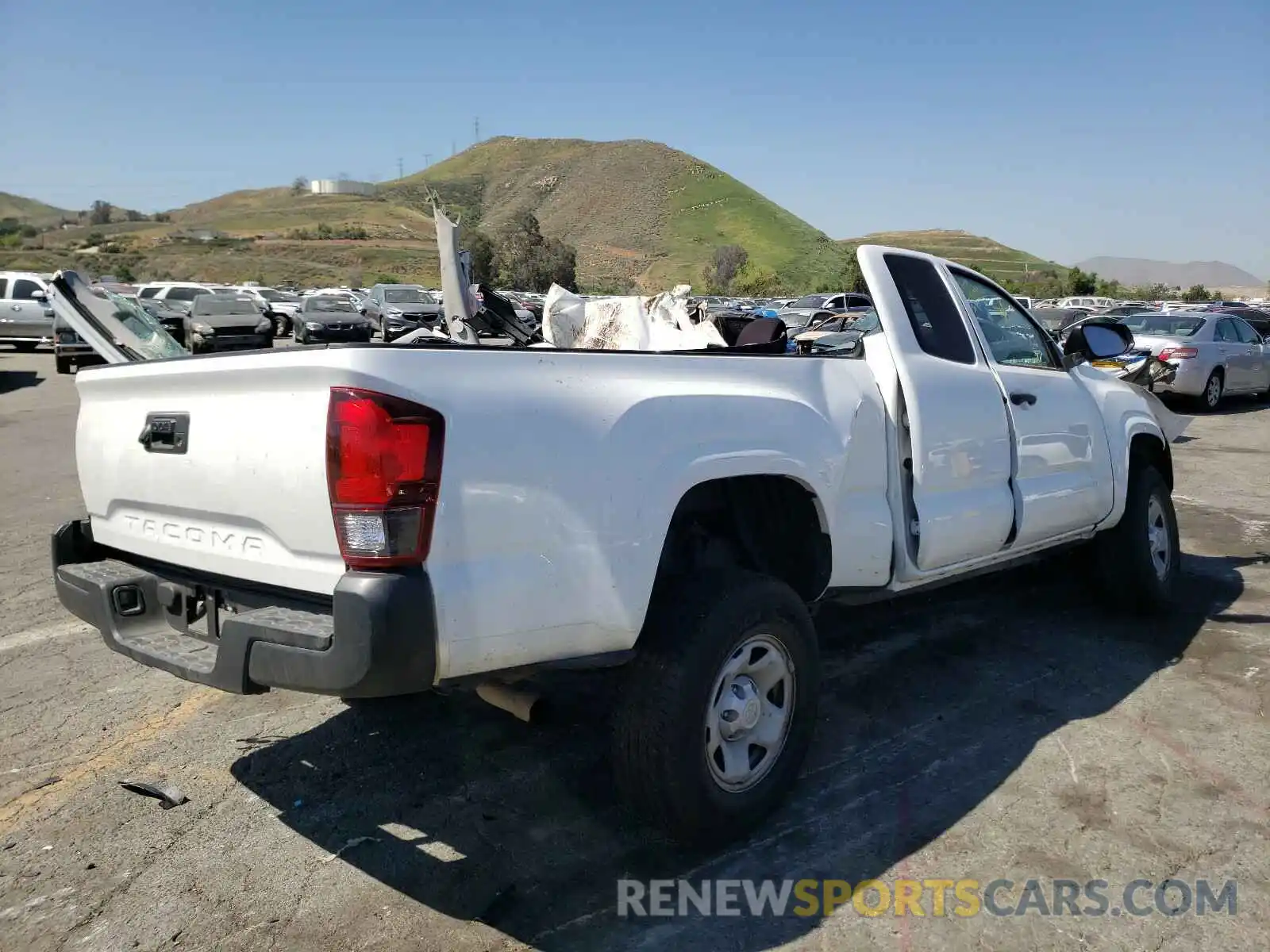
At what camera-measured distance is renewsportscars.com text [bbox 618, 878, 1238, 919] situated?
2889mm

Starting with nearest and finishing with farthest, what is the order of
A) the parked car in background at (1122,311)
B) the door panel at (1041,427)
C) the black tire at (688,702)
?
the black tire at (688,702)
the door panel at (1041,427)
the parked car in background at (1122,311)

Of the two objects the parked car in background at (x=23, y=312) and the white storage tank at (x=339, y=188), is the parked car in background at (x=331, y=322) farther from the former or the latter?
the white storage tank at (x=339, y=188)

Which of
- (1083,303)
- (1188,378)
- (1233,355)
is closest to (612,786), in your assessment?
(1188,378)

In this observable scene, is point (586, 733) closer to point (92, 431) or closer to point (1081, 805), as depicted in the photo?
point (1081, 805)

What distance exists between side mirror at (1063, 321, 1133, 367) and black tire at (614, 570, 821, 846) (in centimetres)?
285

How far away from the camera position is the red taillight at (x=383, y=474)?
2.44m

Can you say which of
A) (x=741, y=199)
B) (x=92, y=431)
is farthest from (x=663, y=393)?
(x=741, y=199)

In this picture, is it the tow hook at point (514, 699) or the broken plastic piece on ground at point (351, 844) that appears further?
the broken plastic piece on ground at point (351, 844)

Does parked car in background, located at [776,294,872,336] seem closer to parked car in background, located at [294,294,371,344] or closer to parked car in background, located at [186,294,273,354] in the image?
parked car in background, located at [294,294,371,344]

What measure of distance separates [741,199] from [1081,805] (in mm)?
142917

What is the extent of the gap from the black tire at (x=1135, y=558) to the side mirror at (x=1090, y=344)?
2.62ft

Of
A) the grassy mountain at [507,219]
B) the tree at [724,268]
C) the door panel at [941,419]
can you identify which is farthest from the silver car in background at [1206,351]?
the tree at [724,268]

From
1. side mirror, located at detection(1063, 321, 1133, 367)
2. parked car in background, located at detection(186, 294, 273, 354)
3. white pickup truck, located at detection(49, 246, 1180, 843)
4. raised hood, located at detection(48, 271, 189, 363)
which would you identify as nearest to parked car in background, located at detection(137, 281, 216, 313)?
parked car in background, located at detection(186, 294, 273, 354)

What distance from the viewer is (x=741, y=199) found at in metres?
140
